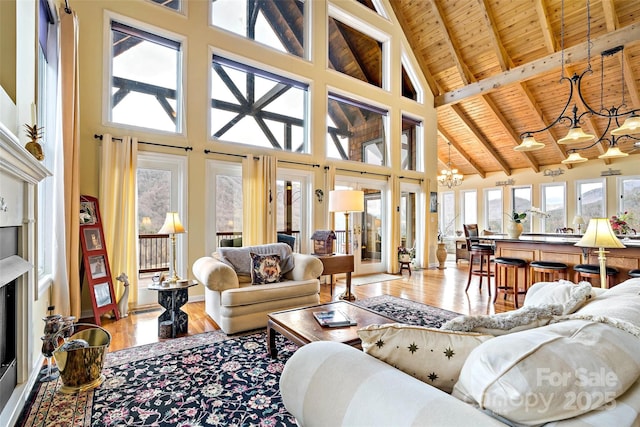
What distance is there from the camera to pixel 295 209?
5441 mm

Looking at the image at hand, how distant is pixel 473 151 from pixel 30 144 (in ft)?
31.8

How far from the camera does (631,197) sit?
7.43m

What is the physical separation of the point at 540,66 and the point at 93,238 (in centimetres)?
738

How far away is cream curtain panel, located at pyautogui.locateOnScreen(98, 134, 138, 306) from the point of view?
366cm

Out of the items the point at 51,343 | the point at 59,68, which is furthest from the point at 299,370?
the point at 59,68

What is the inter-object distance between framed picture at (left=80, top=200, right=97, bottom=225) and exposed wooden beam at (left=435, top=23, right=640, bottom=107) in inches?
276

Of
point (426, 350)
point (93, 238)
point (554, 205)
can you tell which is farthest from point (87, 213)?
point (554, 205)

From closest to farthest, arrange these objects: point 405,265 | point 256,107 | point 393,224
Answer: point 256,107 < point 393,224 < point 405,265

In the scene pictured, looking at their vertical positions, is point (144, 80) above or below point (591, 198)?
above

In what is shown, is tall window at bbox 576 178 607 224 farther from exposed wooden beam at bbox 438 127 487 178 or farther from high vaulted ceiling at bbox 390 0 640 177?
exposed wooden beam at bbox 438 127 487 178

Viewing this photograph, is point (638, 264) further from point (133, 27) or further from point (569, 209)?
point (133, 27)

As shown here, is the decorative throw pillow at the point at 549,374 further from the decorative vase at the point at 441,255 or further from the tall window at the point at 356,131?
the decorative vase at the point at 441,255

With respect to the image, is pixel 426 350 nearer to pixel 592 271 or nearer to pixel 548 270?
pixel 592 271

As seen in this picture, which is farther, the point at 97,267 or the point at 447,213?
the point at 447,213
